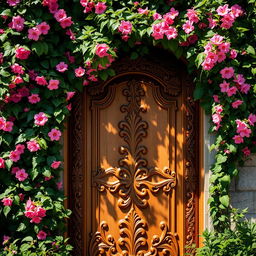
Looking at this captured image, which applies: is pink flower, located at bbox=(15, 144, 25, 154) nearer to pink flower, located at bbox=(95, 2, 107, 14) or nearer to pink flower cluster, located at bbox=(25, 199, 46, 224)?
pink flower cluster, located at bbox=(25, 199, 46, 224)

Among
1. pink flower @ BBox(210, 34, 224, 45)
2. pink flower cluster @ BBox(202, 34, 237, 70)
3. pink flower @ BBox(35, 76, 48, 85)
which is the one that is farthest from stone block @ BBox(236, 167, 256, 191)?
pink flower @ BBox(35, 76, 48, 85)

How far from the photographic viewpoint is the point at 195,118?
4.58 m

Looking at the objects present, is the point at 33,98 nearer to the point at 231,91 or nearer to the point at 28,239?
the point at 28,239

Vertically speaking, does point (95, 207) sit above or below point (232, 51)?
below

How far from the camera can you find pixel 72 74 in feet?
14.1

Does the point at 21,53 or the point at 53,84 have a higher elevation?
the point at 21,53

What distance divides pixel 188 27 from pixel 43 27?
3.93 ft

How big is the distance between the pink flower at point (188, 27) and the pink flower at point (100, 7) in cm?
68

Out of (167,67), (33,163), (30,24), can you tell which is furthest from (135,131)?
(30,24)

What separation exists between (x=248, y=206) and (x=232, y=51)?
1.37m

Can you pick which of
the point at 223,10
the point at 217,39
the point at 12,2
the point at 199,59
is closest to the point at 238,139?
the point at 199,59

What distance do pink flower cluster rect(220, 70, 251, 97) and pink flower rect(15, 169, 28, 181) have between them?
179 centimetres

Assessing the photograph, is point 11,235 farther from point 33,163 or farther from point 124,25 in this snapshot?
point 124,25

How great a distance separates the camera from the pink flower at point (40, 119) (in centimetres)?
416
